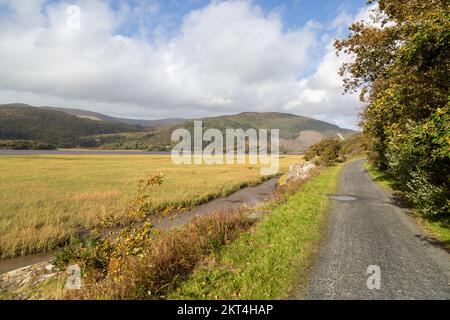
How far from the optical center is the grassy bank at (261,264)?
572 cm

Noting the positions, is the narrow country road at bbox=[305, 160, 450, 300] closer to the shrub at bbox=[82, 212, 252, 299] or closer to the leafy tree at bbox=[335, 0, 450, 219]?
the leafy tree at bbox=[335, 0, 450, 219]

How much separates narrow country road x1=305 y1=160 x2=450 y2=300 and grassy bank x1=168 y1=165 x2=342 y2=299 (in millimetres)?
516

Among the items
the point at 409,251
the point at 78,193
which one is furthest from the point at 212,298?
the point at 78,193

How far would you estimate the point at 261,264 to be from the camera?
6820 mm

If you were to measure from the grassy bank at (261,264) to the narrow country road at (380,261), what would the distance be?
52cm

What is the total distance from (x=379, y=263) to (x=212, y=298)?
4.97m

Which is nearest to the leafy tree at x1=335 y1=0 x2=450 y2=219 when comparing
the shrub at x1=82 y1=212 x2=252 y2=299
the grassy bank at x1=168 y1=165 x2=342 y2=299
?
the grassy bank at x1=168 y1=165 x2=342 y2=299

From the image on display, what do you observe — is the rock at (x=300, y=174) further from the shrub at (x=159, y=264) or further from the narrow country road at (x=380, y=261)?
the shrub at (x=159, y=264)

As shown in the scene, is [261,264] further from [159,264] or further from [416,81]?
[416,81]

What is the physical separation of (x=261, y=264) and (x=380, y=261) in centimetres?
355

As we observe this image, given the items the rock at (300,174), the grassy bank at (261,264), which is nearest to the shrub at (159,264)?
the grassy bank at (261,264)
